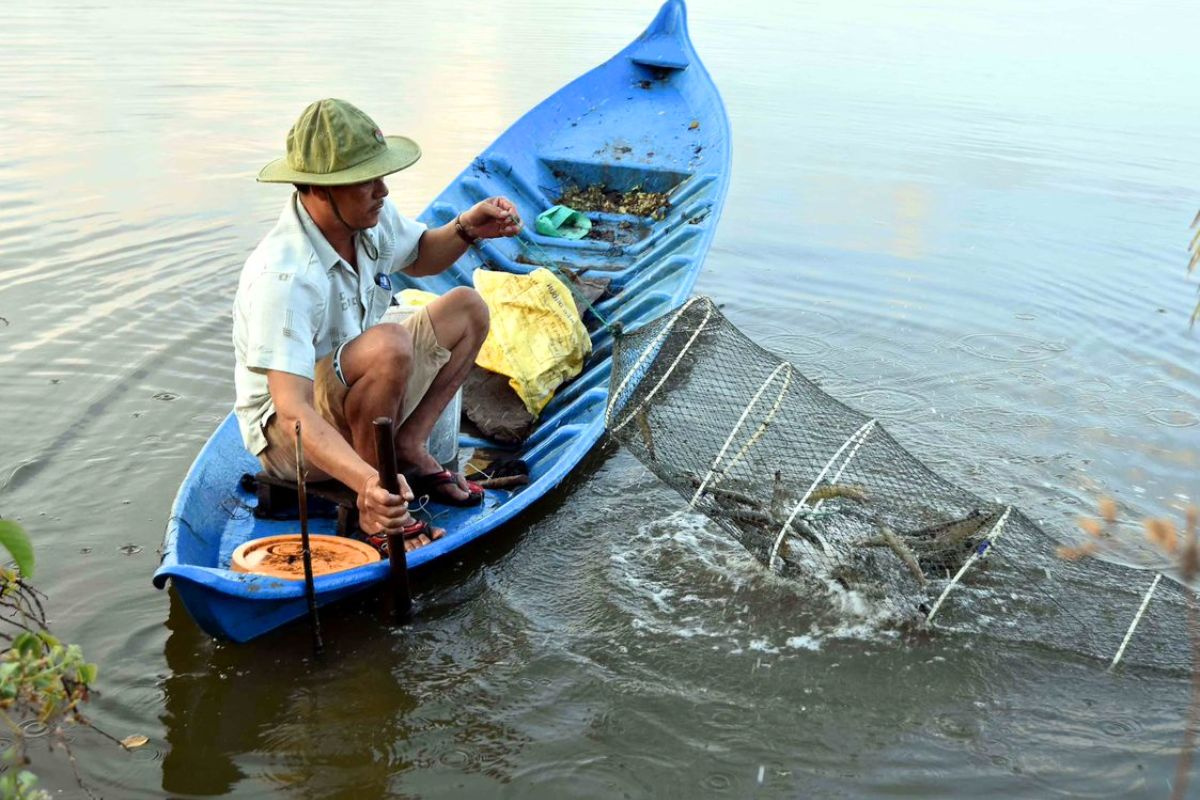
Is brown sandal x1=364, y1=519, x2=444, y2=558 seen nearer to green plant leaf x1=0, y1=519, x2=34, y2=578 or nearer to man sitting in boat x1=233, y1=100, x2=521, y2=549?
man sitting in boat x1=233, y1=100, x2=521, y2=549

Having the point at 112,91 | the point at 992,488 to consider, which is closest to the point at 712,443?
the point at 992,488

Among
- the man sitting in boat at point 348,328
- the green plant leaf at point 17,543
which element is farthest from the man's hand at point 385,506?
the green plant leaf at point 17,543

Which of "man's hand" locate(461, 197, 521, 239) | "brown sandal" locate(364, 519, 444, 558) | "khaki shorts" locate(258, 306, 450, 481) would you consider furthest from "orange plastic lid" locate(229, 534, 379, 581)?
"man's hand" locate(461, 197, 521, 239)

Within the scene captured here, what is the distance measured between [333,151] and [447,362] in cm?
95

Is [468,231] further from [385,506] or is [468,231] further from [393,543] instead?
[385,506]

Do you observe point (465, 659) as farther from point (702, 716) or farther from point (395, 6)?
point (395, 6)

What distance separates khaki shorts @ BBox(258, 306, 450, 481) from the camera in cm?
393

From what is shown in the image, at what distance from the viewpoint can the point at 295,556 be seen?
149 inches

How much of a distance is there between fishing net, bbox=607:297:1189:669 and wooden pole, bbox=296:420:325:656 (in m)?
1.44

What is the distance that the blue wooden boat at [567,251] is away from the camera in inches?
143

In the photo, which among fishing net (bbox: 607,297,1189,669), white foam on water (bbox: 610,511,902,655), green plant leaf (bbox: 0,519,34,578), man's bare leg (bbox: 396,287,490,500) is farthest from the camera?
man's bare leg (bbox: 396,287,490,500)

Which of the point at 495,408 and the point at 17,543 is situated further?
the point at 495,408

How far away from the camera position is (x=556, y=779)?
336 cm

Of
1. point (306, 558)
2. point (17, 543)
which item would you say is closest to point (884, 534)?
point (306, 558)
